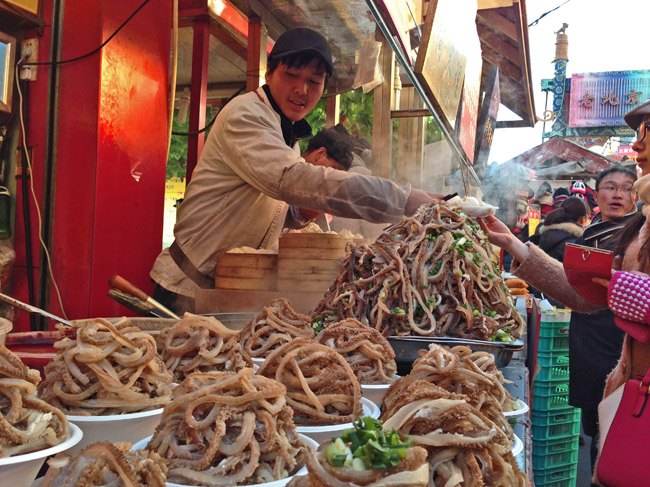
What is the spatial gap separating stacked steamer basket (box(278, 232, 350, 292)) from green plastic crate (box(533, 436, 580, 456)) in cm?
298

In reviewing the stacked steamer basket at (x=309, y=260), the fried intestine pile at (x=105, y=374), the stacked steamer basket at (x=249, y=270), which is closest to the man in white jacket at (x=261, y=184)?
the stacked steamer basket at (x=309, y=260)

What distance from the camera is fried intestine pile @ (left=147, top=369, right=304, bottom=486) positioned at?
42.4 inches

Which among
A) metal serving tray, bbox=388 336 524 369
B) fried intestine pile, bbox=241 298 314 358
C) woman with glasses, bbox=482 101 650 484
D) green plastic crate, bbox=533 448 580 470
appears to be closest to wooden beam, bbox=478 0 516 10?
woman with glasses, bbox=482 101 650 484

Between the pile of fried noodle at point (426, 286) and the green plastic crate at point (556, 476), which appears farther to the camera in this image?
the green plastic crate at point (556, 476)

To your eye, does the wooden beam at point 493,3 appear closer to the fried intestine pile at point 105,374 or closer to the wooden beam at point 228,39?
the wooden beam at point 228,39

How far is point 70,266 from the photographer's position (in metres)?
3.55

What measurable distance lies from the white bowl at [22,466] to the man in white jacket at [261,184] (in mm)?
2287

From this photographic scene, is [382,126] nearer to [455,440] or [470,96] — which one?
[470,96]

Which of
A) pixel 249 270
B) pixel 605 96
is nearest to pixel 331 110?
pixel 249 270

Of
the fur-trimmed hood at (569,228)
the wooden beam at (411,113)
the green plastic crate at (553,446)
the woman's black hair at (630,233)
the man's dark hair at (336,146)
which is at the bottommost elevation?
the green plastic crate at (553,446)

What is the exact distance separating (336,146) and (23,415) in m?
3.75

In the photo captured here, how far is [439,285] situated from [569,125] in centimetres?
3421

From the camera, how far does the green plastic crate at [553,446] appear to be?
4.92 meters

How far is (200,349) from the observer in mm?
1666
